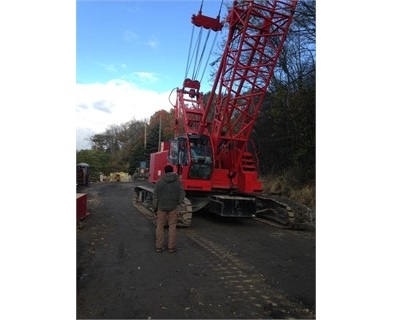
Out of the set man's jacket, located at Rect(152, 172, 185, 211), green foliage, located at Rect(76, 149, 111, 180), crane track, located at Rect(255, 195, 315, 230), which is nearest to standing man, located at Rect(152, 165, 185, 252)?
man's jacket, located at Rect(152, 172, 185, 211)

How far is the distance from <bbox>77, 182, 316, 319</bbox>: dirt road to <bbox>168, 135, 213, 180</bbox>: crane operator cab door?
6.21 ft

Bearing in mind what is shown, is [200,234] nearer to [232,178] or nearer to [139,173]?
[232,178]

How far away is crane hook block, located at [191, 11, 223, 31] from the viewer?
34.5ft

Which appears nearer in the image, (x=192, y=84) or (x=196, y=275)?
(x=196, y=275)

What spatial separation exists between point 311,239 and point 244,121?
12.9 feet

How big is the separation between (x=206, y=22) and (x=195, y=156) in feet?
12.1

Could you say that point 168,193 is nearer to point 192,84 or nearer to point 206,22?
point 206,22

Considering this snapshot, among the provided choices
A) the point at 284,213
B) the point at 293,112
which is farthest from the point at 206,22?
the point at 293,112

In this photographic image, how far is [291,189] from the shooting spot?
1572 cm

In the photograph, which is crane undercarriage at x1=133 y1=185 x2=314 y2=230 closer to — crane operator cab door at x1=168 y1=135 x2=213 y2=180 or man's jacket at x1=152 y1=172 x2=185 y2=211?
crane operator cab door at x1=168 y1=135 x2=213 y2=180

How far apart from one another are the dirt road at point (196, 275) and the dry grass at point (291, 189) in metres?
4.75

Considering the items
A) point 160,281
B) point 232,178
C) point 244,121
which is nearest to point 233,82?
point 244,121

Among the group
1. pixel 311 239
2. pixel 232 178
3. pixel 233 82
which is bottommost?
pixel 311 239

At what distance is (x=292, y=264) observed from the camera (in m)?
6.10
